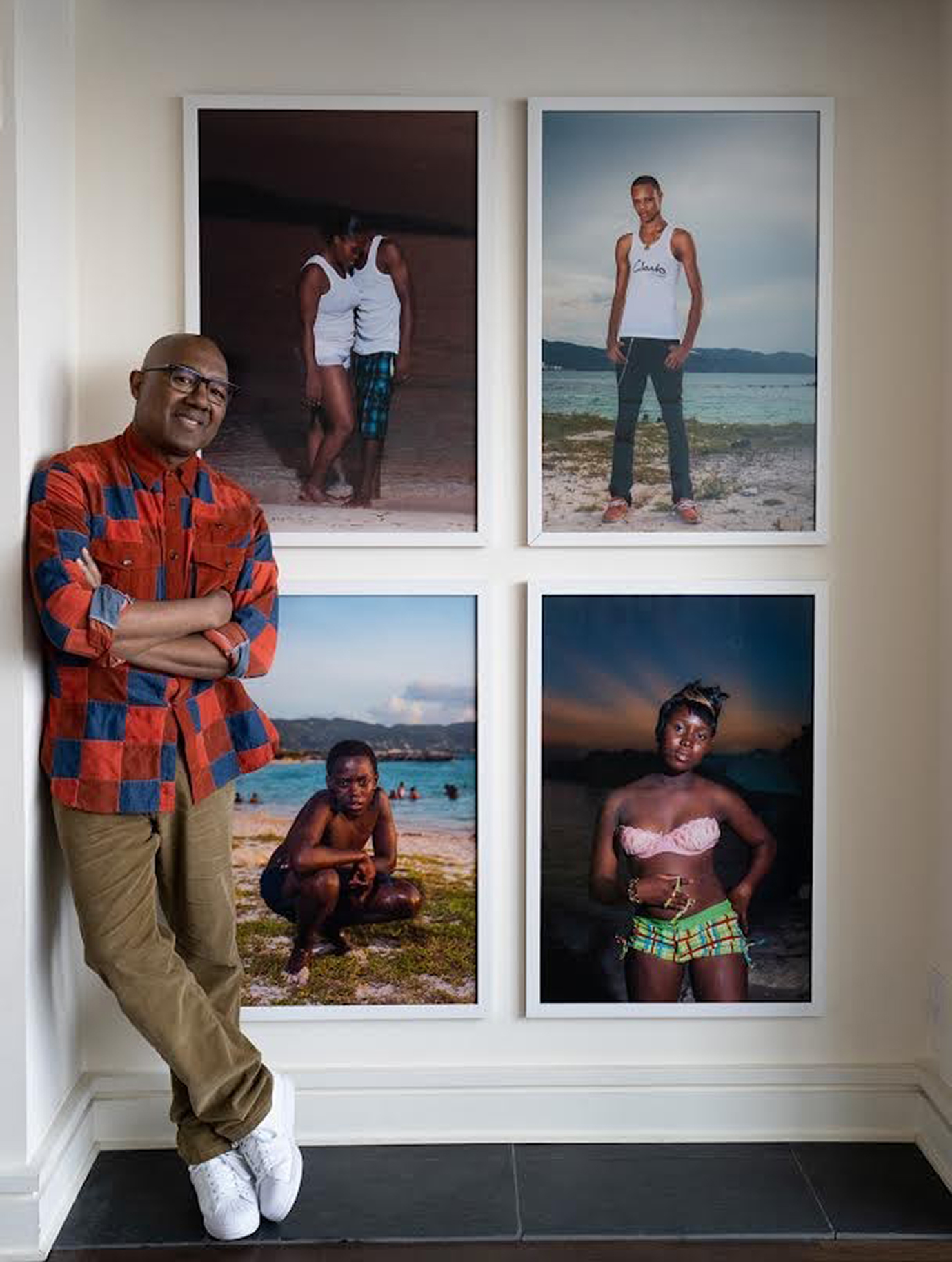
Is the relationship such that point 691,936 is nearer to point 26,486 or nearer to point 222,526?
point 222,526

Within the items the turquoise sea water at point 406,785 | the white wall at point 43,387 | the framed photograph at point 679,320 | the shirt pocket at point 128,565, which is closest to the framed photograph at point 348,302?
the framed photograph at point 679,320

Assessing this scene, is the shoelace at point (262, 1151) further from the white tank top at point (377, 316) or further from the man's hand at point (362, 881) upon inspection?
the white tank top at point (377, 316)

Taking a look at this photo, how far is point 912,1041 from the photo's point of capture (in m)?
3.01

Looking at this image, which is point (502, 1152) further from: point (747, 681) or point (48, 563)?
point (48, 563)

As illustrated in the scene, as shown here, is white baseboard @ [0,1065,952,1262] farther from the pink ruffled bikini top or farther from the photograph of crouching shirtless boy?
the pink ruffled bikini top

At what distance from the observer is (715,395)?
2.90m

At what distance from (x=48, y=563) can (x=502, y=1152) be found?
155 centimetres

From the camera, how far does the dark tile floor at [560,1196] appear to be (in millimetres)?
2613

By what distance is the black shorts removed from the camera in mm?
2973

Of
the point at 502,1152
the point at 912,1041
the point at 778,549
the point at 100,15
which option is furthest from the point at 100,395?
the point at 912,1041

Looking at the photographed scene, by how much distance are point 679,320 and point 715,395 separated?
0.57ft

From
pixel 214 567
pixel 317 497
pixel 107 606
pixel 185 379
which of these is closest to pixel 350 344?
pixel 317 497

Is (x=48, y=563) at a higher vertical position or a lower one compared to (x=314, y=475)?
lower

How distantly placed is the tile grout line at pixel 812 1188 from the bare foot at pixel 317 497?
1.67 metres
